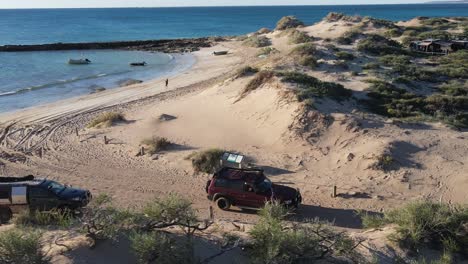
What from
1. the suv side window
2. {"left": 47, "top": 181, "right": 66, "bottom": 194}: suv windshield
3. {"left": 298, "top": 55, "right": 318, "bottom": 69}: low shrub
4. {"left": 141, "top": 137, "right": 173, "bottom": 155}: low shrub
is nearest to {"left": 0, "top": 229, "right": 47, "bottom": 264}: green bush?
the suv side window

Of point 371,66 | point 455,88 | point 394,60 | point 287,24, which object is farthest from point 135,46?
point 455,88

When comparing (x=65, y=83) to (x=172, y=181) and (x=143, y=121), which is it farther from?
(x=172, y=181)

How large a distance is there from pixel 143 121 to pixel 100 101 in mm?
10018

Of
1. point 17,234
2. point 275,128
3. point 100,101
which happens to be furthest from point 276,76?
point 17,234

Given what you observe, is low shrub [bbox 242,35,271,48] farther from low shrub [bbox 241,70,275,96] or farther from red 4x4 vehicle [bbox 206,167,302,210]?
red 4x4 vehicle [bbox 206,167,302,210]

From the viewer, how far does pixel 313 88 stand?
25641 mm

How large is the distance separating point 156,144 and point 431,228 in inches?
558

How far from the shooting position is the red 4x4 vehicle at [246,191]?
51.9 ft

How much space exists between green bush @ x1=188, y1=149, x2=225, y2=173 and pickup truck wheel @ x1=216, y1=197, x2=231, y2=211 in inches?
142

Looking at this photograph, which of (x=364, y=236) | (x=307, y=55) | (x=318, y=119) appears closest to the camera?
(x=364, y=236)

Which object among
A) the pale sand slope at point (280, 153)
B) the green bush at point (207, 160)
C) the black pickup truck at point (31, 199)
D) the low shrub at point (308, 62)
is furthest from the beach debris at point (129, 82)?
the black pickup truck at point (31, 199)

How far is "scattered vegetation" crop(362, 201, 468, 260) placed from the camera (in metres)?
11.4

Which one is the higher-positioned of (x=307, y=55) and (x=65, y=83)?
(x=307, y=55)

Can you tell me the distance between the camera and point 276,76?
2778 centimetres
